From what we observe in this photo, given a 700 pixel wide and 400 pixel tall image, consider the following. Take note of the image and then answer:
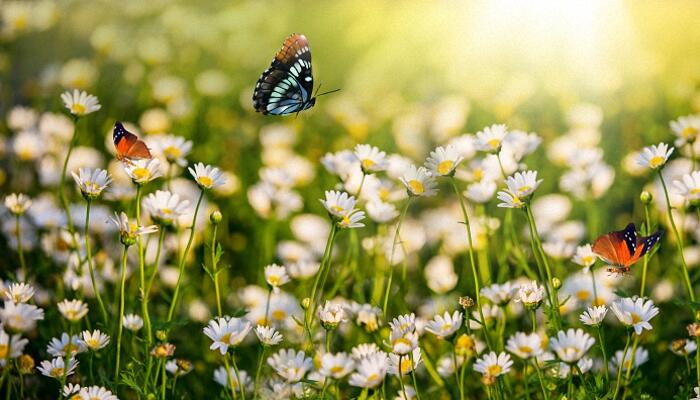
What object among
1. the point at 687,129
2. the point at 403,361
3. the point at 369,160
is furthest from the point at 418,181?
the point at 687,129

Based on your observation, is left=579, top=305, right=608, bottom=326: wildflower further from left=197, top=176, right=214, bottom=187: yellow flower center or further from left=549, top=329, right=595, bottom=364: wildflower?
left=197, top=176, right=214, bottom=187: yellow flower center

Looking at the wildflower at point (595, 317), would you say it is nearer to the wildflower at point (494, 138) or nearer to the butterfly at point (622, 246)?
the butterfly at point (622, 246)

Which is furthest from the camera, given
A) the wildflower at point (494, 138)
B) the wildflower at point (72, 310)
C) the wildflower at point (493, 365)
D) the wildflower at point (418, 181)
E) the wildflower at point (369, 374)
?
the wildflower at point (494, 138)

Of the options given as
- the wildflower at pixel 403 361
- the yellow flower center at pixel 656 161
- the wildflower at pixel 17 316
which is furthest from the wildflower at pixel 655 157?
the wildflower at pixel 17 316

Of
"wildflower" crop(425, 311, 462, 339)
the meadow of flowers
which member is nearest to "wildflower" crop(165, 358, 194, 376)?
the meadow of flowers

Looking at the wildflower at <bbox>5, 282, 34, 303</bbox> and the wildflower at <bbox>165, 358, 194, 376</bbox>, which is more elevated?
the wildflower at <bbox>5, 282, 34, 303</bbox>

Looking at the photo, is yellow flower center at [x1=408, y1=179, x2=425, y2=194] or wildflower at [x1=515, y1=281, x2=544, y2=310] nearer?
wildflower at [x1=515, y1=281, x2=544, y2=310]

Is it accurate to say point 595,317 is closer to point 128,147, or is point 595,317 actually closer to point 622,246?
point 622,246
